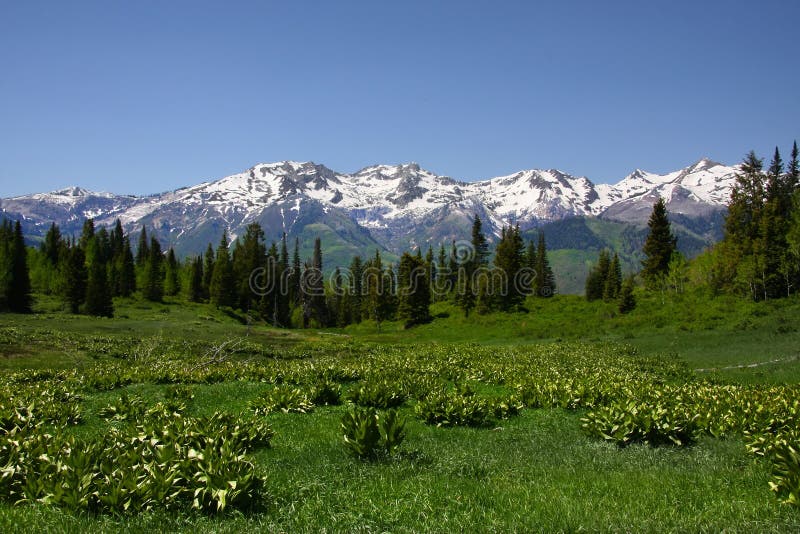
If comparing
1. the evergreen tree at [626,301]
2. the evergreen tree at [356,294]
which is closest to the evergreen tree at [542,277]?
the evergreen tree at [356,294]

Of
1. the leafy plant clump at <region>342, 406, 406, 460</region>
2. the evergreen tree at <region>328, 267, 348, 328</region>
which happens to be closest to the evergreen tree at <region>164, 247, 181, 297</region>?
the evergreen tree at <region>328, 267, 348, 328</region>

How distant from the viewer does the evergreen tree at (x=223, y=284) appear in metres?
113

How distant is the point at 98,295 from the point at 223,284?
32117 millimetres

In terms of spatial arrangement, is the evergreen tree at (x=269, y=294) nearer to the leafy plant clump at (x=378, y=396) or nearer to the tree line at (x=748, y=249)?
the tree line at (x=748, y=249)

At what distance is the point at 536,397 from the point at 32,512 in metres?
13.5

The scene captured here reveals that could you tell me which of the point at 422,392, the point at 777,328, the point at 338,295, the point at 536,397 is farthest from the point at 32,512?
the point at 338,295

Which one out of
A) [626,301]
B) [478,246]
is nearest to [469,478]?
[626,301]

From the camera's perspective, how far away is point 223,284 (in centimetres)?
11319

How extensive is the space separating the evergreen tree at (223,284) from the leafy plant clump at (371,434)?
110 meters

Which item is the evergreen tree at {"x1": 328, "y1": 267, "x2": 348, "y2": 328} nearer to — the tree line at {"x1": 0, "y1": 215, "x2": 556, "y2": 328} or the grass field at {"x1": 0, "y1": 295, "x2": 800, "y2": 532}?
the tree line at {"x1": 0, "y1": 215, "x2": 556, "y2": 328}

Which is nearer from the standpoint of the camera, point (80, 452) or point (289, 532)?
point (289, 532)

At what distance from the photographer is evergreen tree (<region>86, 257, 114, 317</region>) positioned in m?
82.0

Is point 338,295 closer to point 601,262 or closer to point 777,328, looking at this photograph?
point 601,262

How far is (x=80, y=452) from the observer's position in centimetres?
687
